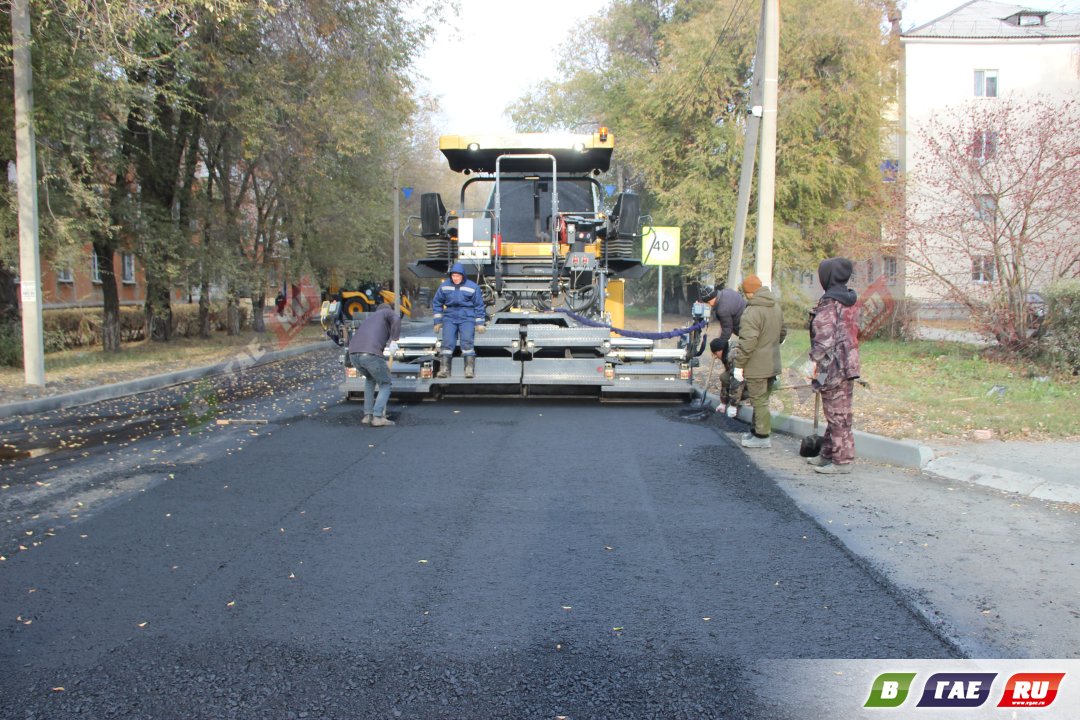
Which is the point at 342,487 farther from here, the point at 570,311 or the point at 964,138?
the point at 964,138

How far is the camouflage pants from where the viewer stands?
7.54 meters

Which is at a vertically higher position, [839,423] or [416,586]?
[839,423]

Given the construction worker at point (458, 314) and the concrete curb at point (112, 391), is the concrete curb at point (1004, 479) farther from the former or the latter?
the concrete curb at point (112, 391)

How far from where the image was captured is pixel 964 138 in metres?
14.8

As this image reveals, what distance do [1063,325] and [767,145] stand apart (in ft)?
16.4

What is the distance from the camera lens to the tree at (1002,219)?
43.7 ft

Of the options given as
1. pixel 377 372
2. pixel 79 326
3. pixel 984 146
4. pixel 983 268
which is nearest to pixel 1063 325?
pixel 983 268

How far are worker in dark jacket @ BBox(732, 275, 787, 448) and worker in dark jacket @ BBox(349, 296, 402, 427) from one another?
423 cm

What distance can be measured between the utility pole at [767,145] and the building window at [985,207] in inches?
158

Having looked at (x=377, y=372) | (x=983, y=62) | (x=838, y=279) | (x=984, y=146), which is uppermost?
(x=983, y=62)

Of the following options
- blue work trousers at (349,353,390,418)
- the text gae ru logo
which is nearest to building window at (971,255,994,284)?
blue work trousers at (349,353,390,418)

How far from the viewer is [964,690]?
3.45 meters

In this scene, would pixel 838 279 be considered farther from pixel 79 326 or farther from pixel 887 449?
pixel 79 326

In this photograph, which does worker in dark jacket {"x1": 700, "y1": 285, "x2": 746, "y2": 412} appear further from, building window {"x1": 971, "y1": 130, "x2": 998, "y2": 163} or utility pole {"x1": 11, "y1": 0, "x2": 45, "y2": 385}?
utility pole {"x1": 11, "y1": 0, "x2": 45, "y2": 385}
